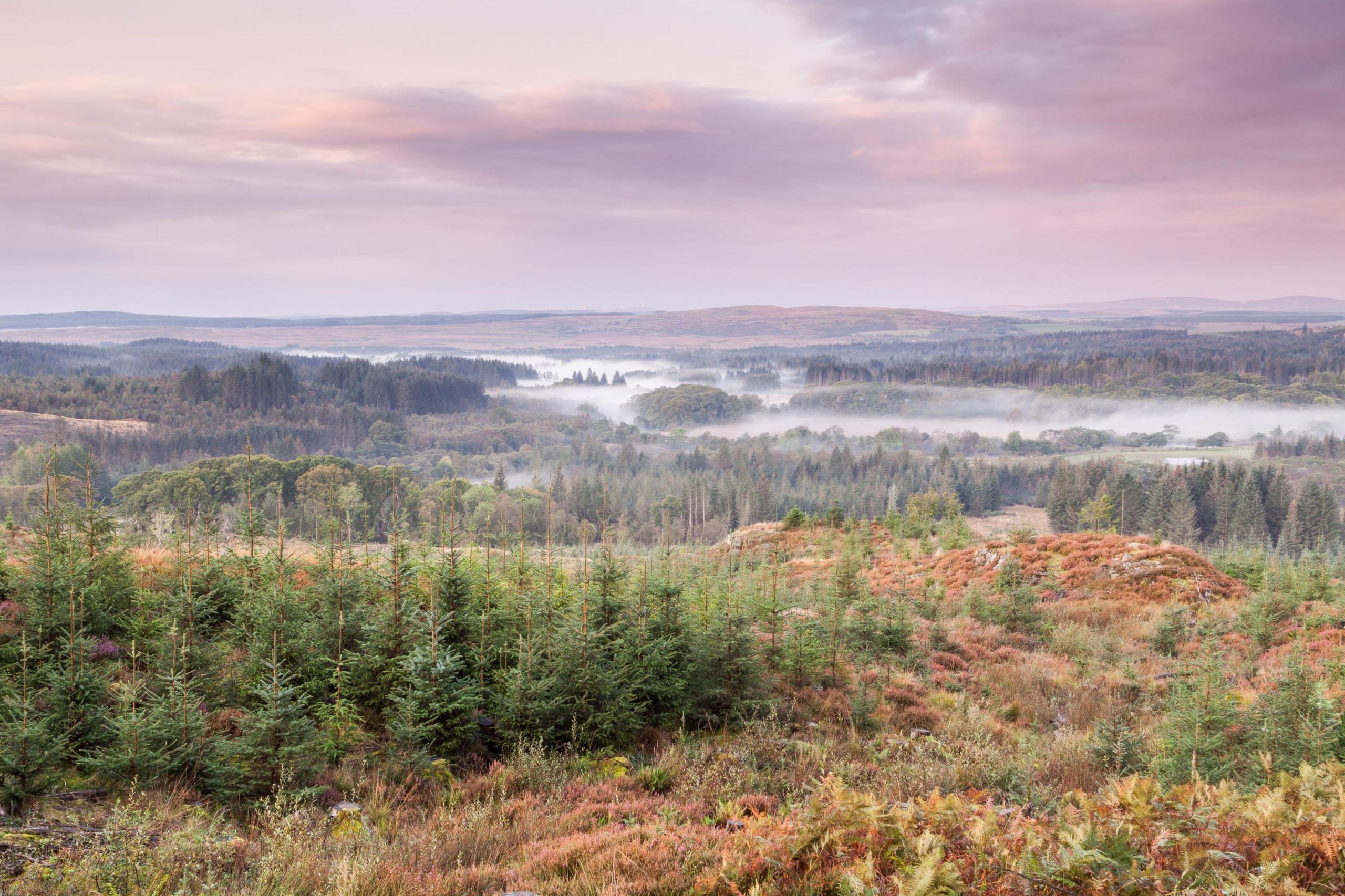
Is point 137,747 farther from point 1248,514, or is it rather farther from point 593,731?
point 1248,514

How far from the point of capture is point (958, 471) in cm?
16838

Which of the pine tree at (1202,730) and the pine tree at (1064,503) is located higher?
the pine tree at (1202,730)

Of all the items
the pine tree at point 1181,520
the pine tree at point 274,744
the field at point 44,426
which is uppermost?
the pine tree at point 274,744

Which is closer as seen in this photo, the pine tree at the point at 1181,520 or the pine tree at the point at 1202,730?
the pine tree at the point at 1202,730

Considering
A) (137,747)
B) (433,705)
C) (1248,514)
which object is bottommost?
(1248,514)

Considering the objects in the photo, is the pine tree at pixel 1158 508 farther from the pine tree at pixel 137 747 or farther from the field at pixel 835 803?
the pine tree at pixel 137 747

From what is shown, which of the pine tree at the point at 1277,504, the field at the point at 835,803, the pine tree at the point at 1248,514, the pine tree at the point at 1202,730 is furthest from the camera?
the pine tree at the point at 1277,504

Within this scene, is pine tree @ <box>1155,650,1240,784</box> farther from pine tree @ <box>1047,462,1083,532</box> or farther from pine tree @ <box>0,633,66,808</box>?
pine tree @ <box>1047,462,1083,532</box>

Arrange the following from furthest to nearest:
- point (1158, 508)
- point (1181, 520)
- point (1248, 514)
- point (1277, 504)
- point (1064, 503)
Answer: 1. point (1277, 504)
2. point (1064, 503)
3. point (1158, 508)
4. point (1248, 514)
5. point (1181, 520)

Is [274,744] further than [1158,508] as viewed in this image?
No

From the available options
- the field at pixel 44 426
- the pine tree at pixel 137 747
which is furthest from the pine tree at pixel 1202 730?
the field at pixel 44 426

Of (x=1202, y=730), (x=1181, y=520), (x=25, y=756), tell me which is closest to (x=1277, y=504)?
(x=1181, y=520)

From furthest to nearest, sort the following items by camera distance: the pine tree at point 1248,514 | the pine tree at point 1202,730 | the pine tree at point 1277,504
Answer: the pine tree at point 1277,504, the pine tree at point 1248,514, the pine tree at point 1202,730

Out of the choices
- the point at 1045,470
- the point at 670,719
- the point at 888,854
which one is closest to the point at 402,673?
the point at 670,719
